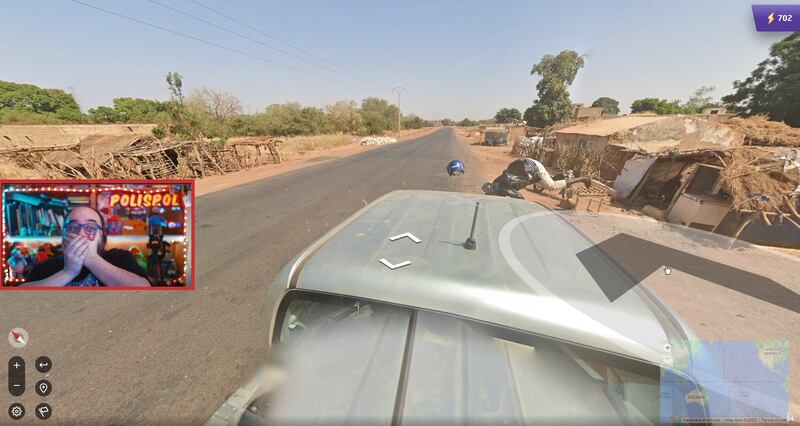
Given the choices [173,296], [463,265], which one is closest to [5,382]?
[173,296]

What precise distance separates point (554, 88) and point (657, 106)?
101ft

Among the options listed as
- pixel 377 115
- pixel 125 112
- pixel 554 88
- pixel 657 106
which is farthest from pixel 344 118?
pixel 657 106

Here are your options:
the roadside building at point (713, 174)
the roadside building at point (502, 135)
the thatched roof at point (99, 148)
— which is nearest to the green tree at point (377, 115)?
the roadside building at point (502, 135)

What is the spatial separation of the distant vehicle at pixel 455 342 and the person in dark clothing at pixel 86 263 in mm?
2931

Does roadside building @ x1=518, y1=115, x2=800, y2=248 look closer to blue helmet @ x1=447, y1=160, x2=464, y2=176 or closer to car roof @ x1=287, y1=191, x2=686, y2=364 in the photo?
blue helmet @ x1=447, y1=160, x2=464, y2=176

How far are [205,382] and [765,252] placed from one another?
35.6ft

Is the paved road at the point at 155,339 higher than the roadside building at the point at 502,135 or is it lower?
lower

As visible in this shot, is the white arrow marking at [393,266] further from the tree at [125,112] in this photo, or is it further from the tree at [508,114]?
the tree at [508,114]

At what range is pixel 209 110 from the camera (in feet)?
124

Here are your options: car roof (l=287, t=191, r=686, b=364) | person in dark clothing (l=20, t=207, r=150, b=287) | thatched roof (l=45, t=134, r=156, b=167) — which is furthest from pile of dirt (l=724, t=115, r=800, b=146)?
thatched roof (l=45, t=134, r=156, b=167)

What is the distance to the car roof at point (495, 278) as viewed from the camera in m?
1.00

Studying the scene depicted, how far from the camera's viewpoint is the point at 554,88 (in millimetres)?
34719

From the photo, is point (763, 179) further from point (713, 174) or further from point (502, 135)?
point (502, 135)

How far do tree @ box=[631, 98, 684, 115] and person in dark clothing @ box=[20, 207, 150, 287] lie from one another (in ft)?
220
